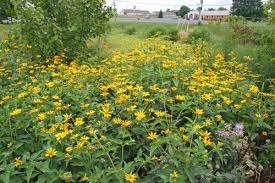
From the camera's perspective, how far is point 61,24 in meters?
4.85

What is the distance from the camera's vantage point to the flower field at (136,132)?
64.5 inches

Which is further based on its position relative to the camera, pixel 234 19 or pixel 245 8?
pixel 245 8

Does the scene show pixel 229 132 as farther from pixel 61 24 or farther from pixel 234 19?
pixel 234 19

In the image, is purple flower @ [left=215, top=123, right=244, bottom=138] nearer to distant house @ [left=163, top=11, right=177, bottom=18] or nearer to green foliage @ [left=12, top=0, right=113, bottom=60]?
green foliage @ [left=12, top=0, right=113, bottom=60]

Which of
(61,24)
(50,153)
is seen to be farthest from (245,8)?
(50,153)

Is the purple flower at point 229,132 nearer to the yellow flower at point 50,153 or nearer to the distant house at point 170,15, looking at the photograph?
the yellow flower at point 50,153

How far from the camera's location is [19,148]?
6.56 feet

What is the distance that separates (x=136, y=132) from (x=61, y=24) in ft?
11.2

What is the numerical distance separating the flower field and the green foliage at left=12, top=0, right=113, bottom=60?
1400mm

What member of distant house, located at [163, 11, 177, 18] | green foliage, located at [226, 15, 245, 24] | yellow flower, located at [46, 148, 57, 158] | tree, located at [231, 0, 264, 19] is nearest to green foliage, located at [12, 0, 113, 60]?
yellow flower, located at [46, 148, 57, 158]

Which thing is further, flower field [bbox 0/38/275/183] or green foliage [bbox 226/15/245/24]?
green foliage [bbox 226/15/245/24]

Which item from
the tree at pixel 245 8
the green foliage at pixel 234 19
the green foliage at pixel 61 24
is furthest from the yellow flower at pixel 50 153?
the tree at pixel 245 8

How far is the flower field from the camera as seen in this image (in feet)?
5.38

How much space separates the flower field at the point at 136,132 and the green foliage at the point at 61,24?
4.59ft
